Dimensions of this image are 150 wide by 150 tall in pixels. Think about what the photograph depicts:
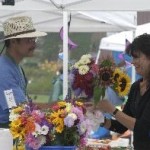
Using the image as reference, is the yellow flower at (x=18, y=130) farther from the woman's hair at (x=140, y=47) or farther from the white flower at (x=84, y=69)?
the woman's hair at (x=140, y=47)

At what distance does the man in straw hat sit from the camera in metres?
2.99

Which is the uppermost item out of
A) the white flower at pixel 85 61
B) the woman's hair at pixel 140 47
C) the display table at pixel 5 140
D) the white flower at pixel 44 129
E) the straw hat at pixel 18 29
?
the straw hat at pixel 18 29

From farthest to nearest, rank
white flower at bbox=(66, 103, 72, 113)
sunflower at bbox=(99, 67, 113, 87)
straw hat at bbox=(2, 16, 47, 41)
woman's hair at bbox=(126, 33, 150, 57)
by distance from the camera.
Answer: straw hat at bbox=(2, 16, 47, 41) < woman's hair at bbox=(126, 33, 150, 57) < sunflower at bbox=(99, 67, 113, 87) < white flower at bbox=(66, 103, 72, 113)

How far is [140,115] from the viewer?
10.0ft

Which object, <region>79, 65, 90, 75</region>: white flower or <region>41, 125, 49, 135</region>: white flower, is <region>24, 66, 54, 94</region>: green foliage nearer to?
<region>79, 65, 90, 75</region>: white flower

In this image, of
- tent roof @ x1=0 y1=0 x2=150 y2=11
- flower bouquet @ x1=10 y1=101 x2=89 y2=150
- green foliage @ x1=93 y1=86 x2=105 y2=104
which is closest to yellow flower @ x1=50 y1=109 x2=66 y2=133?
flower bouquet @ x1=10 y1=101 x2=89 y2=150

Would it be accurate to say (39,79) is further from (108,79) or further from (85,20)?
(108,79)

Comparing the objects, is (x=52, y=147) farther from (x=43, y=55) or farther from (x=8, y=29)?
(x=43, y=55)

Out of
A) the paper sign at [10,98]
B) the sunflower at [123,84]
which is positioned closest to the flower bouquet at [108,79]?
the sunflower at [123,84]

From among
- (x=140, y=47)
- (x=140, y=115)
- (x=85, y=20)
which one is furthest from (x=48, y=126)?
(x=85, y=20)

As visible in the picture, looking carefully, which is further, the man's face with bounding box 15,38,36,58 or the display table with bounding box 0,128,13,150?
the man's face with bounding box 15,38,36,58

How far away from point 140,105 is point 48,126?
2.67 ft

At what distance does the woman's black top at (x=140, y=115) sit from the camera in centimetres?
295

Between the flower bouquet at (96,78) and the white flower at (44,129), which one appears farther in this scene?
the flower bouquet at (96,78)
